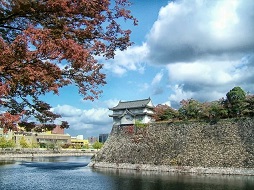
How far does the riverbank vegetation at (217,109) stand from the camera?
2745cm

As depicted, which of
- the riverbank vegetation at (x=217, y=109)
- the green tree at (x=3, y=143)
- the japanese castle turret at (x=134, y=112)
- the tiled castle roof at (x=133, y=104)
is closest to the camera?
the riverbank vegetation at (x=217, y=109)

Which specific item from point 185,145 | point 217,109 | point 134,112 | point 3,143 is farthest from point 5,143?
point 217,109

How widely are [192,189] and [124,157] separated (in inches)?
629

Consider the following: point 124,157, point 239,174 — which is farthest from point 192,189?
point 124,157

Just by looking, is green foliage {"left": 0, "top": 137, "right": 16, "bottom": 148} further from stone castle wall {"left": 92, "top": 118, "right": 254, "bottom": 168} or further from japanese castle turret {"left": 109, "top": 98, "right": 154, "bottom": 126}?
stone castle wall {"left": 92, "top": 118, "right": 254, "bottom": 168}

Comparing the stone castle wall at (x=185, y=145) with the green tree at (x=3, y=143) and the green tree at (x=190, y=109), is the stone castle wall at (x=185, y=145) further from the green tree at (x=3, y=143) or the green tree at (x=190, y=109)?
the green tree at (x=3, y=143)

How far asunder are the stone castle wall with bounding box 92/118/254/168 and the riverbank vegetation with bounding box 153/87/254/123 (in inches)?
30.4

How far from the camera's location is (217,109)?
28828mm

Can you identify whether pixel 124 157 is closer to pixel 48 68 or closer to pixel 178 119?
pixel 178 119

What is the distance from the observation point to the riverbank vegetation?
27453 mm

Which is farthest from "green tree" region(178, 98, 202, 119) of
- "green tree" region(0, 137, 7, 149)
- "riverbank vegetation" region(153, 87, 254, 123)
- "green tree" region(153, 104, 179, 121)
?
"green tree" region(0, 137, 7, 149)

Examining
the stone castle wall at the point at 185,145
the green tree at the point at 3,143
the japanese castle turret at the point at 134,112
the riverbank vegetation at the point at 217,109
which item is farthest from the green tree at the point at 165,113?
Result: the green tree at the point at 3,143

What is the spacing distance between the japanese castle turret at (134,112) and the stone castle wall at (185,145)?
4434mm

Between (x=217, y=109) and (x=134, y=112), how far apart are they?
567 inches
